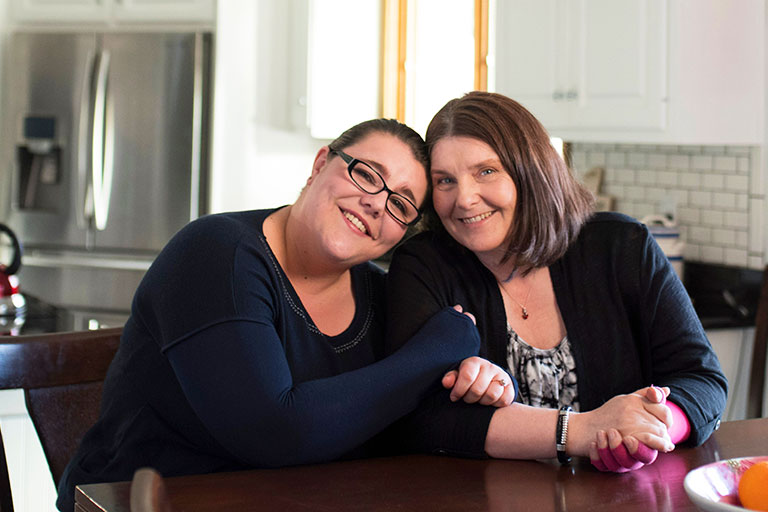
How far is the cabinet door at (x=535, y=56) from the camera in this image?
10.3 ft

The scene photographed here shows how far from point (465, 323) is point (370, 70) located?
3105mm

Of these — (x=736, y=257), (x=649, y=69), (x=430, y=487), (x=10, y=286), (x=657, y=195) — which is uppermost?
(x=649, y=69)

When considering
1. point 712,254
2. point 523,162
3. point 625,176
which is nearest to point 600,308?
point 523,162

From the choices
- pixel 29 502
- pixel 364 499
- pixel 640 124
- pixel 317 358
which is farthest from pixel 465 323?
pixel 640 124

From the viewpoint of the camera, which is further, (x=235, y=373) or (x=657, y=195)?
(x=657, y=195)

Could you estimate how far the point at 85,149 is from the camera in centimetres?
411

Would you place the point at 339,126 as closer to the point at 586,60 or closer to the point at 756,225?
the point at 586,60

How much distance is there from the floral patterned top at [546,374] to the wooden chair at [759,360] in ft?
3.96

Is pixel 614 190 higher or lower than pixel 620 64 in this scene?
lower

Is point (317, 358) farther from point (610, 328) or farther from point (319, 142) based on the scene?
point (319, 142)

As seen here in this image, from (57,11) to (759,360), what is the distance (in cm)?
337

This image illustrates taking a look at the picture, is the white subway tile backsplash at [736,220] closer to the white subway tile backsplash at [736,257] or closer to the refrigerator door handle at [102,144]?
the white subway tile backsplash at [736,257]

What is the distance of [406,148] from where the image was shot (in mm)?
1643

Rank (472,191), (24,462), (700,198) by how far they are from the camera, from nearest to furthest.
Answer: (472,191)
(24,462)
(700,198)
